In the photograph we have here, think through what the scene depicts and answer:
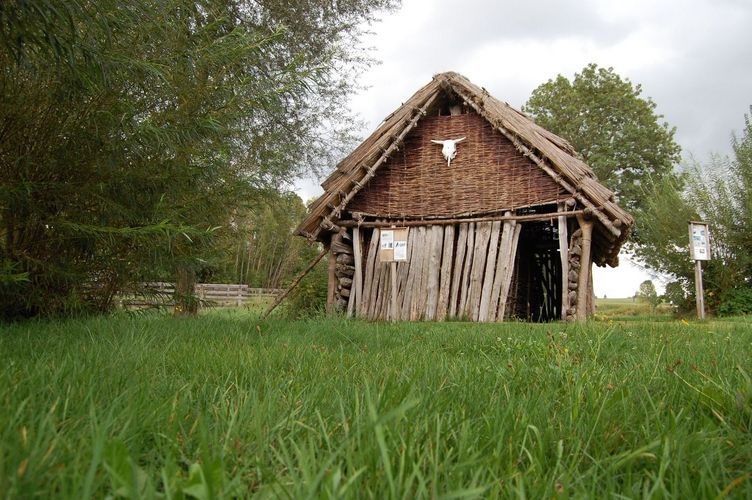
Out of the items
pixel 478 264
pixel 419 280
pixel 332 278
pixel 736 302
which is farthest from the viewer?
pixel 736 302

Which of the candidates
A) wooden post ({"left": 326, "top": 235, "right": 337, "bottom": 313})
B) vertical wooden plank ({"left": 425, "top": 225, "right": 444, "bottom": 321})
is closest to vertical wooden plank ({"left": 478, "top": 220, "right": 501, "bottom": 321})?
vertical wooden plank ({"left": 425, "top": 225, "right": 444, "bottom": 321})

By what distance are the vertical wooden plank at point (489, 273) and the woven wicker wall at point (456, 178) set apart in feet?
1.44

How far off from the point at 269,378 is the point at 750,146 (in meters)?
19.4

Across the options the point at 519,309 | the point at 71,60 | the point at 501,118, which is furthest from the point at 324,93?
the point at 71,60

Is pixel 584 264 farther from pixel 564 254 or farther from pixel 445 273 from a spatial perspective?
pixel 445 273

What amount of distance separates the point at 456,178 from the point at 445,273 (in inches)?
74.8

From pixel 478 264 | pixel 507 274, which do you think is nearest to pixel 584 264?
pixel 507 274

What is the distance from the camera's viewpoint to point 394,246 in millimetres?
9125

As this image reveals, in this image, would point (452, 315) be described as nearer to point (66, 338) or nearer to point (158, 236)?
point (158, 236)

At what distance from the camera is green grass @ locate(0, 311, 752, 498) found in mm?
1020

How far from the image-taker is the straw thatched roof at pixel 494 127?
9.19m

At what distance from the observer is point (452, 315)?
9.92 meters

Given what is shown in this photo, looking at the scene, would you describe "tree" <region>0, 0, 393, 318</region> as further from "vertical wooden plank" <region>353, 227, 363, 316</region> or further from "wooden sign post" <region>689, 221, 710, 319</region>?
"wooden sign post" <region>689, 221, 710, 319</region>

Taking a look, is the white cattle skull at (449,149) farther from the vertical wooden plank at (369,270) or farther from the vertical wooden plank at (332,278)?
the vertical wooden plank at (332,278)
